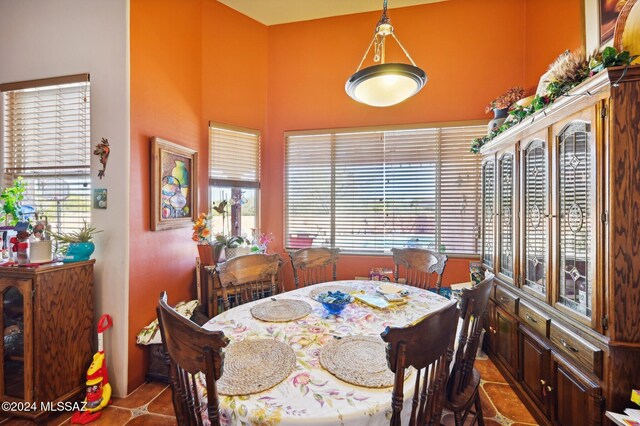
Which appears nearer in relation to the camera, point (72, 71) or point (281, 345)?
point (281, 345)

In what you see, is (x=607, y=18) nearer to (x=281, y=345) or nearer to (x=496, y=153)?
(x=496, y=153)

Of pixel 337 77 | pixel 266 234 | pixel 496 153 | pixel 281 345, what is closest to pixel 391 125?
pixel 337 77

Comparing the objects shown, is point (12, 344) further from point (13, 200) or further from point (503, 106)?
point (503, 106)

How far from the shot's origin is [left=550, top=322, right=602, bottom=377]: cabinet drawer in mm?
1261

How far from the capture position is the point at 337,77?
3.06 m

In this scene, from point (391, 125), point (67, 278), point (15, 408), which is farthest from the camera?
point (391, 125)

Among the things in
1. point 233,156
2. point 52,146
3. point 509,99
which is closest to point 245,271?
point 233,156

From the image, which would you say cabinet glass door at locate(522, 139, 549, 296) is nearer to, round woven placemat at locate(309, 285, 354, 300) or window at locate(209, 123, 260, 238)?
round woven placemat at locate(309, 285, 354, 300)

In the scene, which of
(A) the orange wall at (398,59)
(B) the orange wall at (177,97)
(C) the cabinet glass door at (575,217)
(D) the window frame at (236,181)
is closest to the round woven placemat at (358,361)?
(C) the cabinet glass door at (575,217)

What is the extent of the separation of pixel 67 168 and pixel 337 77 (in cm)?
264

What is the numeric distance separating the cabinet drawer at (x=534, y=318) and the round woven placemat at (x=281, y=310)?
1.41 metres

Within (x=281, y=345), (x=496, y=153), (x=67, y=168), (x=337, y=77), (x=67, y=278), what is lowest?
(x=281, y=345)

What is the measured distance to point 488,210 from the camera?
2.51 meters

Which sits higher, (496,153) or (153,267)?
(496,153)
